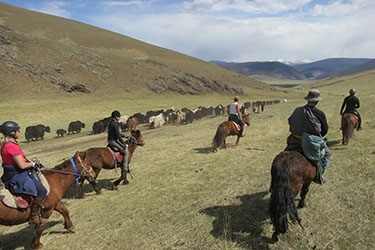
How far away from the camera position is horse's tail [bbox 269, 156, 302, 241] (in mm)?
5414

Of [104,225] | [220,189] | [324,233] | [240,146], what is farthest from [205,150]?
Answer: [324,233]

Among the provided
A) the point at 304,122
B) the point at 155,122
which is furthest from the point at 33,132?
the point at 304,122

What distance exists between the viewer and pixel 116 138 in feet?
33.4

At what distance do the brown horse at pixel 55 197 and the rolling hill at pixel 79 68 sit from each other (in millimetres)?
48269

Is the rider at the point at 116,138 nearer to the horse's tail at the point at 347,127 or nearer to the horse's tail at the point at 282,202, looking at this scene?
the horse's tail at the point at 282,202

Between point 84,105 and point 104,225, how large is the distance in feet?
136

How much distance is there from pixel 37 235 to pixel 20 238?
1413 mm

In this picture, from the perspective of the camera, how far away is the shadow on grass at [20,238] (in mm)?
7199

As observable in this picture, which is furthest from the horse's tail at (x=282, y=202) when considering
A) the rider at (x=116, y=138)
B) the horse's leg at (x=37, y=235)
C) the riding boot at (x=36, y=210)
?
the rider at (x=116, y=138)

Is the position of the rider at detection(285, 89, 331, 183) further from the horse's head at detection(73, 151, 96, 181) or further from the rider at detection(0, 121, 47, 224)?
the rider at detection(0, 121, 47, 224)

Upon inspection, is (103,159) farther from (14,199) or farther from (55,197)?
(14,199)

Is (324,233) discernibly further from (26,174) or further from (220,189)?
(26,174)

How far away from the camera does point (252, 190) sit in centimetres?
857

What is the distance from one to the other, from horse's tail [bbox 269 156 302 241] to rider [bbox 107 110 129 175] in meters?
6.19
